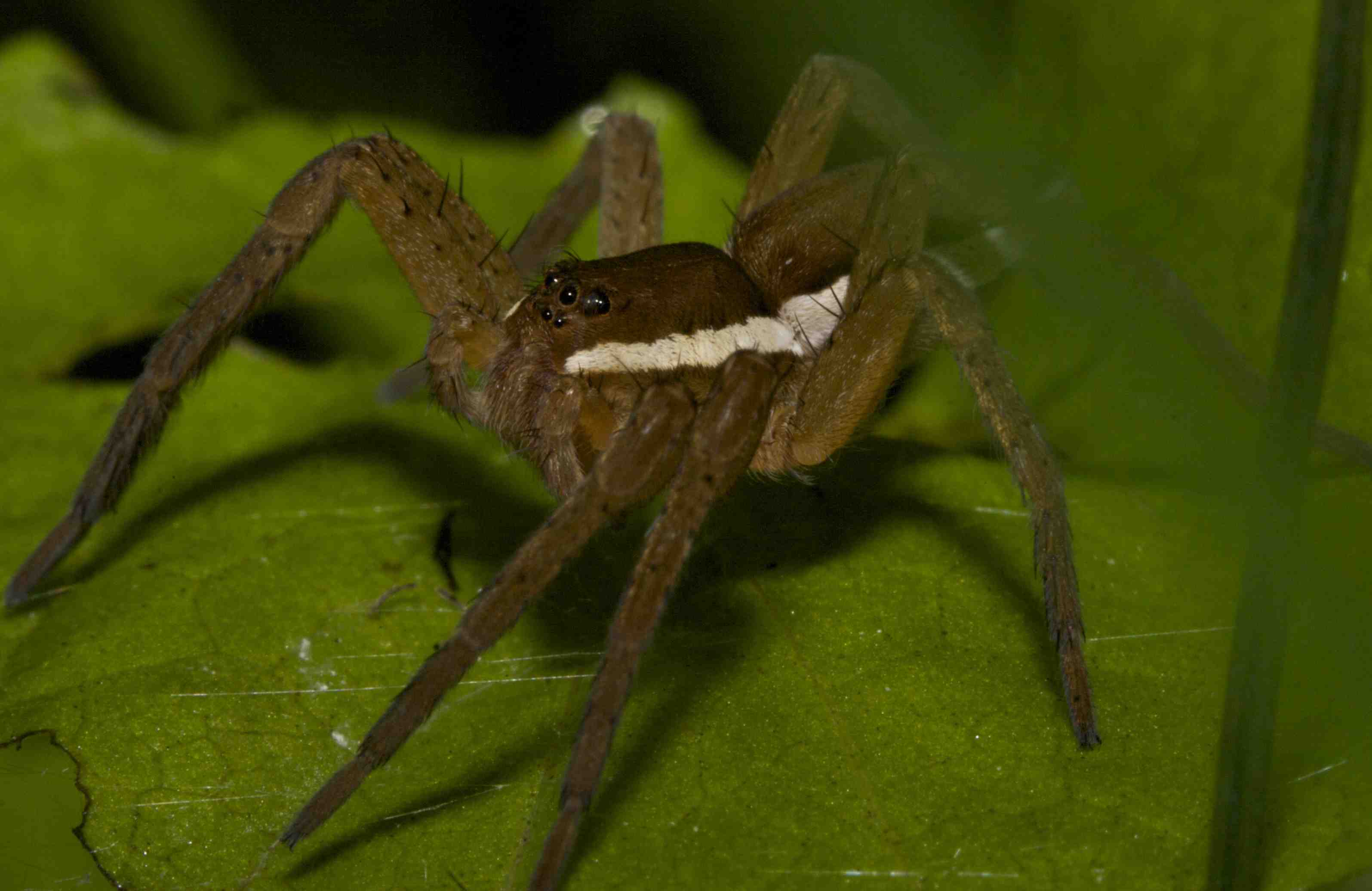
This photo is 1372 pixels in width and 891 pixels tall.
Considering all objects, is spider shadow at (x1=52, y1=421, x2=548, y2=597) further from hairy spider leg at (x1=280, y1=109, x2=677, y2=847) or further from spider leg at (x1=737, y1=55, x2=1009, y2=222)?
spider leg at (x1=737, y1=55, x2=1009, y2=222)

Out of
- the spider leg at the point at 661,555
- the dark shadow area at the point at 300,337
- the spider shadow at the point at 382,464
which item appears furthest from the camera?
the dark shadow area at the point at 300,337

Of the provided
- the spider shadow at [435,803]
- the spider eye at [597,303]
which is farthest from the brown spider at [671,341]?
the spider shadow at [435,803]

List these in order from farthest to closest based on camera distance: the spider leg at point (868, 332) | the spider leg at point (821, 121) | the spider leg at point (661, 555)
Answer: the spider leg at point (821, 121), the spider leg at point (868, 332), the spider leg at point (661, 555)

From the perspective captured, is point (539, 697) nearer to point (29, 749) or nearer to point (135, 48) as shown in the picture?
point (29, 749)

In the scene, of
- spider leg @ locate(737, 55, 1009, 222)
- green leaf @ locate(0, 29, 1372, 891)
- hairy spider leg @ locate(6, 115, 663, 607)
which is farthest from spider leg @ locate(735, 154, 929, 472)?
hairy spider leg @ locate(6, 115, 663, 607)

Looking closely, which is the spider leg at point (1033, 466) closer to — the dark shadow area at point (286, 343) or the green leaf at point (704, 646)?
the green leaf at point (704, 646)
